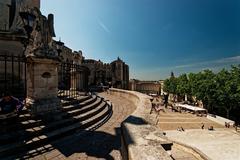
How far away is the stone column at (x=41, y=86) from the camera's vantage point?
6848mm

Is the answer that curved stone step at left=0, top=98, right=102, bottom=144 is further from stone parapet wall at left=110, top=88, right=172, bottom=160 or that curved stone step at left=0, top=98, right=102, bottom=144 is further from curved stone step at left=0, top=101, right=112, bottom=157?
stone parapet wall at left=110, top=88, right=172, bottom=160

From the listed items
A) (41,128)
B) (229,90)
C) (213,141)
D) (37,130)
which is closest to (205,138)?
(213,141)

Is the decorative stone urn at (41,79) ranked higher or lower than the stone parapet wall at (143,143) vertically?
higher

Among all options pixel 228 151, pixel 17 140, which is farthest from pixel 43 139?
pixel 228 151

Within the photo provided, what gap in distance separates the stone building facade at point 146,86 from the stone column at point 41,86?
3491 inches

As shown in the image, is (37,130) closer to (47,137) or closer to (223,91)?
(47,137)

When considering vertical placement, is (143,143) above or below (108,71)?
below

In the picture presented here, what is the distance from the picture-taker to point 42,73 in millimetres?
7234

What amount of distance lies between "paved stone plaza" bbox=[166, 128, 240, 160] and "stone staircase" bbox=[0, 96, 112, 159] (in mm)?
11587

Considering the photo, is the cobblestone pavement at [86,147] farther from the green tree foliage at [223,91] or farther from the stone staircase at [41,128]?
the green tree foliage at [223,91]

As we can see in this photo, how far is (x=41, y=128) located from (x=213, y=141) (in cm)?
1820

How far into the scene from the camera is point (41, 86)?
7.15m

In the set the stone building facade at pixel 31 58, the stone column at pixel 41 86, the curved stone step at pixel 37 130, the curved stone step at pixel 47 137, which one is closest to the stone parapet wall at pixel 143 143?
the curved stone step at pixel 47 137

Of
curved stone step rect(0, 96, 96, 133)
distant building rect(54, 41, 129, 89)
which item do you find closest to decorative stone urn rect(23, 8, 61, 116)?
curved stone step rect(0, 96, 96, 133)
